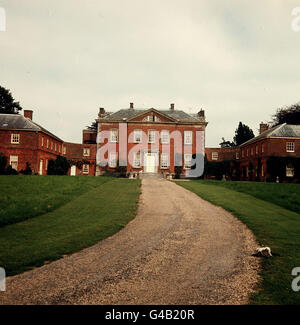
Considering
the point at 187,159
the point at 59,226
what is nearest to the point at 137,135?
the point at 187,159

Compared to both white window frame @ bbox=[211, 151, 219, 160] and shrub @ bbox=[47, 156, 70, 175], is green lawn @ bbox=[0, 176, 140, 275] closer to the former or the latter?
shrub @ bbox=[47, 156, 70, 175]

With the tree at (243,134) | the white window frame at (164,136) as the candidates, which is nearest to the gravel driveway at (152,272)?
Answer: the white window frame at (164,136)

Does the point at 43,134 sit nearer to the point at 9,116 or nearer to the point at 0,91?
the point at 9,116

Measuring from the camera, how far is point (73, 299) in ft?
15.1

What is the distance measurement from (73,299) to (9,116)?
3943 centimetres

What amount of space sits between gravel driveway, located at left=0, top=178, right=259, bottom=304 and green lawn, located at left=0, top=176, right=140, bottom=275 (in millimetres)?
528

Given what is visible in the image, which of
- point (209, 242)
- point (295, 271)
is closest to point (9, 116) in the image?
point (209, 242)

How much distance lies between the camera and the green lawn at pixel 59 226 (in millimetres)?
6891

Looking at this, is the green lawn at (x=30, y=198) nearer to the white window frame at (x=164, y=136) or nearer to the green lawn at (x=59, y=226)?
the green lawn at (x=59, y=226)

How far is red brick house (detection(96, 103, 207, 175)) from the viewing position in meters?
42.8

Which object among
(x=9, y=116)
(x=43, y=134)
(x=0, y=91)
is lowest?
(x=43, y=134)

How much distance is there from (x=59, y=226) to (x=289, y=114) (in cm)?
5649

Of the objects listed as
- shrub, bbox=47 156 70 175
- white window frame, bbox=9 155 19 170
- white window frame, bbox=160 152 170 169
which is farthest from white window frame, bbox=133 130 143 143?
white window frame, bbox=9 155 19 170

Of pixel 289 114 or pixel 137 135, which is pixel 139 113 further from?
pixel 289 114
